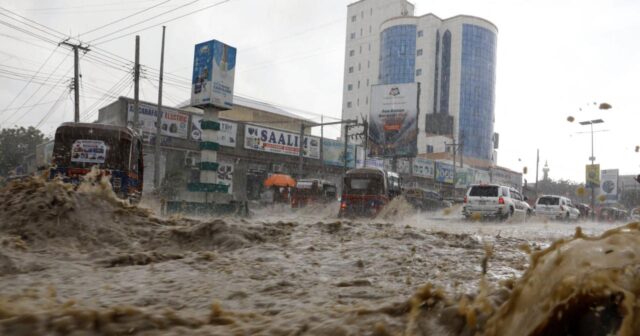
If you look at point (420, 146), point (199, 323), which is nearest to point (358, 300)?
point (199, 323)

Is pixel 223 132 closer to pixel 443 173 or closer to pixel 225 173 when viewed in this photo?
pixel 225 173

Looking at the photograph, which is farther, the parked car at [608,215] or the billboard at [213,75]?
the parked car at [608,215]

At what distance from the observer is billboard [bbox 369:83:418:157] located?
114 feet

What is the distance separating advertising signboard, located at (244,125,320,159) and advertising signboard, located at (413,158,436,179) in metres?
13.8

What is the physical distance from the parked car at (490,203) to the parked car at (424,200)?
548cm

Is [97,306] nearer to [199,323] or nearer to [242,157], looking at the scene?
[199,323]

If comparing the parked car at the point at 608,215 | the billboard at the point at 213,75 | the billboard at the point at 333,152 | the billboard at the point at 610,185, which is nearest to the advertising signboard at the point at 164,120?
the billboard at the point at 213,75

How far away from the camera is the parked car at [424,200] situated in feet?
76.8

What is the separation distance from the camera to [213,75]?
68.4ft

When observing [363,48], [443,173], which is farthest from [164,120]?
[363,48]

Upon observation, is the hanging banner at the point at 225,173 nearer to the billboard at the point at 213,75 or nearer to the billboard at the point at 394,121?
the billboard at the point at 213,75

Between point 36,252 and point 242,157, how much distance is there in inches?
954

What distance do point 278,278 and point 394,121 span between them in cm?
3193

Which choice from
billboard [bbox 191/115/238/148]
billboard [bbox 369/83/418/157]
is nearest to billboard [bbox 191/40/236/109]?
billboard [bbox 191/115/238/148]
